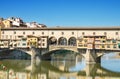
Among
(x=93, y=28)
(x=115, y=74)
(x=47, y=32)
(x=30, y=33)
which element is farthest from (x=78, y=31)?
(x=115, y=74)

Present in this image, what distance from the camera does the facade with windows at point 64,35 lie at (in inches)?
1793

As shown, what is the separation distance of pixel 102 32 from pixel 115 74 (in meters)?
12.6

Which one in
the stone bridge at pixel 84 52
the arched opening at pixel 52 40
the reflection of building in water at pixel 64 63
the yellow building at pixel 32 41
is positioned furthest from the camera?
the arched opening at pixel 52 40

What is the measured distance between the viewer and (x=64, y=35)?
51.0 meters

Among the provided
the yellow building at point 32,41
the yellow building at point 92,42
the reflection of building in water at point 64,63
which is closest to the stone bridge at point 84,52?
the yellow building at point 92,42

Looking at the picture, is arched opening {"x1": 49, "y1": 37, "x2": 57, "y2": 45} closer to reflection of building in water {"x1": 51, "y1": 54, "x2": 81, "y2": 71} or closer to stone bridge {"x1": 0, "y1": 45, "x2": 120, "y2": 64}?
stone bridge {"x1": 0, "y1": 45, "x2": 120, "y2": 64}

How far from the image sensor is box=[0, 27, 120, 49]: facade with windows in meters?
45.5

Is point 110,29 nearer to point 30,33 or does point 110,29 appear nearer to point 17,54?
point 30,33

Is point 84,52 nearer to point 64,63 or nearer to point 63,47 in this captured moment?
point 63,47

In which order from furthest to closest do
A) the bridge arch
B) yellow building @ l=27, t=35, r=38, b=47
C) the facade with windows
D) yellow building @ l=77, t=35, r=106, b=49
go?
the bridge arch, yellow building @ l=27, t=35, r=38, b=47, the facade with windows, yellow building @ l=77, t=35, r=106, b=49

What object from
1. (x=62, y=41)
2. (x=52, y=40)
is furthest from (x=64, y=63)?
(x=52, y=40)

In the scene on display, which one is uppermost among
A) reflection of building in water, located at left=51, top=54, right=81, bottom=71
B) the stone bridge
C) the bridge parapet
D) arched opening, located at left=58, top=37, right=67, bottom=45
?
arched opening, located at left=58, top=37, right=67, bottom=45

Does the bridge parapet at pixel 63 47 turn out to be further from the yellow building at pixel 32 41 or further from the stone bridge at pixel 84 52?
the yellow building at pixel 32 41

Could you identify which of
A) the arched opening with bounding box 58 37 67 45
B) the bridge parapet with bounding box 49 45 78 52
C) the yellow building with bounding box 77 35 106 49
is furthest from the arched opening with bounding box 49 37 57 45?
the yellow building with bounding box 77 35 106 49
